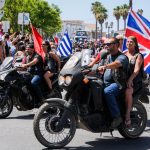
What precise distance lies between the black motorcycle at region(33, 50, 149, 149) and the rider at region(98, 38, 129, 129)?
0.12 meters

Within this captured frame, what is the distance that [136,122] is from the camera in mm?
7578

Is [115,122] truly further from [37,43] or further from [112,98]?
[37,43]

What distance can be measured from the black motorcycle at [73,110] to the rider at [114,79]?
12 cm

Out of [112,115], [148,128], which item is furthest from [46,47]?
[112,115]

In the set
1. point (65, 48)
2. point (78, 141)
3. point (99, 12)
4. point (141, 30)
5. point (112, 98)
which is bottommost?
point (78, 141)

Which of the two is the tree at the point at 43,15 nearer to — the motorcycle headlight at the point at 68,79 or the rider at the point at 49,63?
the rider at the point at 49,63

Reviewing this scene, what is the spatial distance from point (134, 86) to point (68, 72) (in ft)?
4.85

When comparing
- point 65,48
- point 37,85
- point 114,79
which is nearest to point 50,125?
point 114,79

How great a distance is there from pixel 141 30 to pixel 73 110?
3242 mm

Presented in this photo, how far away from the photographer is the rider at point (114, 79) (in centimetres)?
688

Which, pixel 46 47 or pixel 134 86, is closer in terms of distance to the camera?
pixel 134 86

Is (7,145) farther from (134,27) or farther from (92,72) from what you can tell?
(134,27)

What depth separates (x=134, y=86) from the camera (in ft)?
24.8

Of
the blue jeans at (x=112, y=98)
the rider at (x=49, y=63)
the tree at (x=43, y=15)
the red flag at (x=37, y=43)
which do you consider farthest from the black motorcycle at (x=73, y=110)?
the tree at (x=43, y=15)
